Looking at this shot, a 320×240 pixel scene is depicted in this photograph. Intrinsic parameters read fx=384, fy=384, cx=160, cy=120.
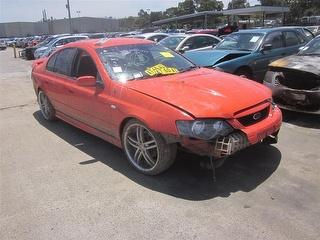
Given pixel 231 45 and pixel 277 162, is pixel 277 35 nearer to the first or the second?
pixel 231 45

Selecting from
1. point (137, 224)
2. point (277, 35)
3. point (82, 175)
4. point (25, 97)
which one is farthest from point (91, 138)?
point (277, 35)

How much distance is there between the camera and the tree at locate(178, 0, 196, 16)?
9236cm

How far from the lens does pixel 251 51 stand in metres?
8.96

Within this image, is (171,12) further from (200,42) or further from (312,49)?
(312,49)

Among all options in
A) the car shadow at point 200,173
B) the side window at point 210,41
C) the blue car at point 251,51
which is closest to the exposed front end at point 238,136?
the car shadow at point 200,173

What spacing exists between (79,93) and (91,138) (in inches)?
35.1

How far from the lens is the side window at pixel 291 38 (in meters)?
9.96

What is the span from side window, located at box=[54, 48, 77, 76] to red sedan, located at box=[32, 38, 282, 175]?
2 centimetres

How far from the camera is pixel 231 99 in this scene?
4.23 m

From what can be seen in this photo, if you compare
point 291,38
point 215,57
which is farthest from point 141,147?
point 291,38

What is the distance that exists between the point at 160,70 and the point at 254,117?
60.4 inches

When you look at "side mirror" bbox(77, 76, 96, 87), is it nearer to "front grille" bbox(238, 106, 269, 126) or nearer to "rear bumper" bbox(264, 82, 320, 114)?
"front grille" bbox(238, 106, 269, 126)

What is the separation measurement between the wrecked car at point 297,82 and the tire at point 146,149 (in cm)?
300

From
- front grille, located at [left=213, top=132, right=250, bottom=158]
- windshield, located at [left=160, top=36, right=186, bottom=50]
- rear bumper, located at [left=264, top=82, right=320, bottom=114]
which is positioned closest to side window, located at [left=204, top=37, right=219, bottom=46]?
windshield, located at [left=160, top=36, right=186, bottom=50]
